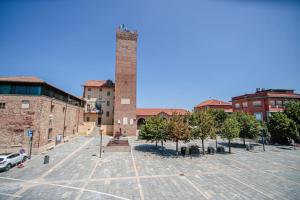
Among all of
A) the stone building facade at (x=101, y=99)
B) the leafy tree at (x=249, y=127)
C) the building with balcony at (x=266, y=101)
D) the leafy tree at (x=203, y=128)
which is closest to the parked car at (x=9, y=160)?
the leafy tree at (x=203, y=128)

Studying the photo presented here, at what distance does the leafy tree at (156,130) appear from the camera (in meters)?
25.0

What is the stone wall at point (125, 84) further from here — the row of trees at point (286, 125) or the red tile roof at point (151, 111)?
the row of trees at point (286, 125)

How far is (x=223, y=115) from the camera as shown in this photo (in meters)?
41.0

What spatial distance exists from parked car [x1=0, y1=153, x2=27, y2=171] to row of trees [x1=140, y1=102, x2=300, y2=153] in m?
16.0

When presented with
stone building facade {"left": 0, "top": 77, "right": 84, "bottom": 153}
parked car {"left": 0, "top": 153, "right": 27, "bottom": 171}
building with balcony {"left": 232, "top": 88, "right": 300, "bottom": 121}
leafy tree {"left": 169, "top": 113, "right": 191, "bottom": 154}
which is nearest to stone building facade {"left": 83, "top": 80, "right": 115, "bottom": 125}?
A: stone building facade {"left": 0, "top": 77, "right": 84, "bottom": 153}

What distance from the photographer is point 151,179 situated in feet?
47.8

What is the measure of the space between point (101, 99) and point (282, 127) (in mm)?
45567

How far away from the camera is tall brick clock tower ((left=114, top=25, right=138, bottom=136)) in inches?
1619

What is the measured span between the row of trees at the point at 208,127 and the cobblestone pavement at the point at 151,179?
3.62m

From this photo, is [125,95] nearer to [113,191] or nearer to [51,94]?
[51,94]

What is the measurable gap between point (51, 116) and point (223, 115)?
3747 cm

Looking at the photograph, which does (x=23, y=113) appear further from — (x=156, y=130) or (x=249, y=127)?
(x=249, y=127)

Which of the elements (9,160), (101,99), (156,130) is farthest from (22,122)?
(101,99)

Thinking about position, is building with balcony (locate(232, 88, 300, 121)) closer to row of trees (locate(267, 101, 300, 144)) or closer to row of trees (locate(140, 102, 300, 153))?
row of trees (locate(267, 101, 300, 144))
